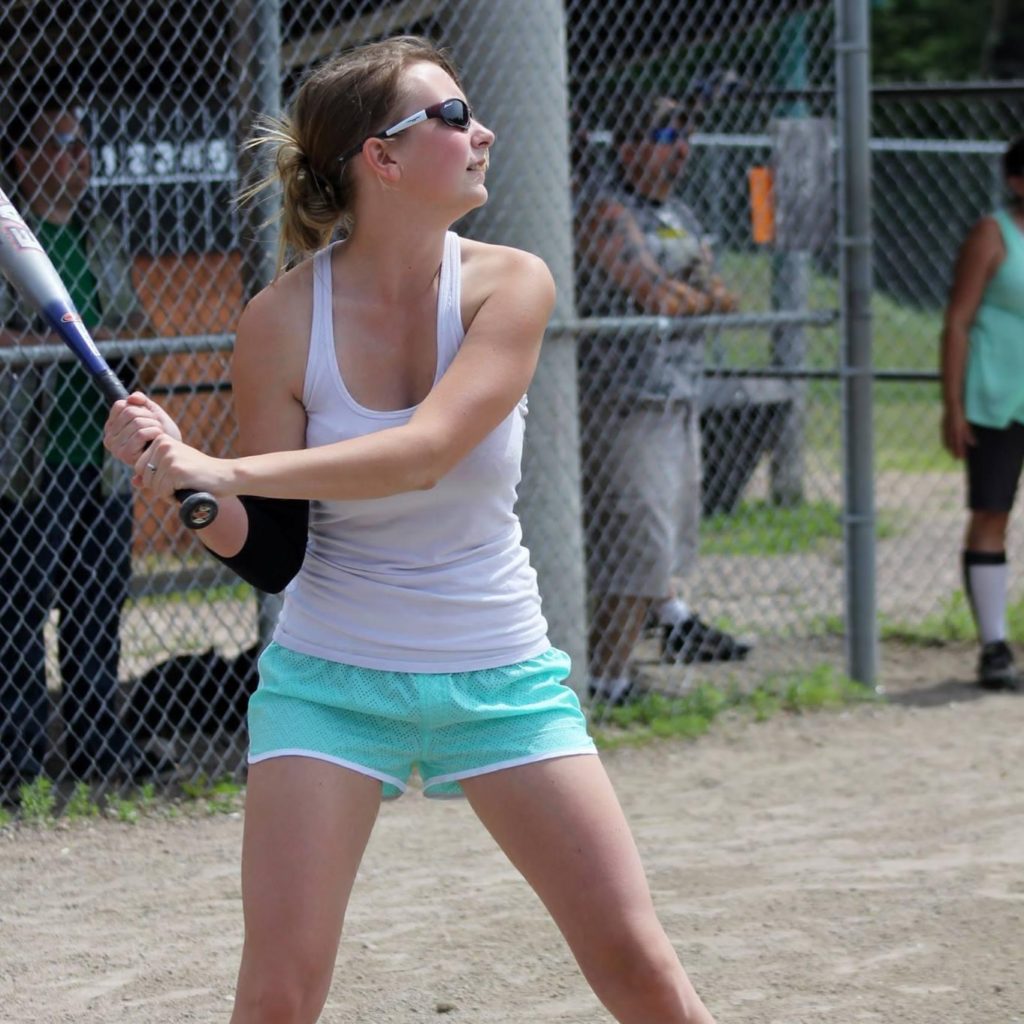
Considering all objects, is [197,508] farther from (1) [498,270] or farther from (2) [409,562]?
(1) [498,270]

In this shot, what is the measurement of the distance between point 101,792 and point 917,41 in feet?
102

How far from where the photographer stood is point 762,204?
629 centimetres

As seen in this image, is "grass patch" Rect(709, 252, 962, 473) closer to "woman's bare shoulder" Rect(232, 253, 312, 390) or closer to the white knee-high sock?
the white knee-high sock

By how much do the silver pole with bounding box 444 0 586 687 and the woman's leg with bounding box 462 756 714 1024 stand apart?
2.88 metres

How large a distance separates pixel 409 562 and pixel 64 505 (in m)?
2.81

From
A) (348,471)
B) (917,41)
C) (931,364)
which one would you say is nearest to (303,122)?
(348,471)

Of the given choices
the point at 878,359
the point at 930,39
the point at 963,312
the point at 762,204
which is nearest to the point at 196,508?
the point at 762,204

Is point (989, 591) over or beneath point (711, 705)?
over

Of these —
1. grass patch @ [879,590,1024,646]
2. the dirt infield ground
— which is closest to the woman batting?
the dirt infield ground

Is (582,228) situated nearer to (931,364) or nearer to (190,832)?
(190,832)

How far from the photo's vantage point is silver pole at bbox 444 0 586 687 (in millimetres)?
5238

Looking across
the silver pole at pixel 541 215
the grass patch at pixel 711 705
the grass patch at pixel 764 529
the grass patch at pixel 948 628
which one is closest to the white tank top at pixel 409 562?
the silver pole at pixel 541 215

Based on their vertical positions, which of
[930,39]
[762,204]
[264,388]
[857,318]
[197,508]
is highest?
[930,39]

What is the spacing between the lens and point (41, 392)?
16.4 ft
